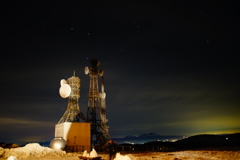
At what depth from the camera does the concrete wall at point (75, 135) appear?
2778 centimetres

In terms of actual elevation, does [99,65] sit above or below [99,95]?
above

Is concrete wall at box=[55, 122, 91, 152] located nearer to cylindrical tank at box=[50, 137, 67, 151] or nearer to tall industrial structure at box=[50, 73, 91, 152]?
tall industrial structure at box=[50, 73, 91, 152]

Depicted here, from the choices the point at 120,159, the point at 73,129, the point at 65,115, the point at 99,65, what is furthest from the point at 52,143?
the point at 99,65

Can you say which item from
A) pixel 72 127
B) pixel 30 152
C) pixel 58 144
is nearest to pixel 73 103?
pixel 72 127

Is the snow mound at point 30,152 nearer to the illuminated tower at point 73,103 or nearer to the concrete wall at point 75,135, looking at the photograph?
the concrete wall at point 75,135

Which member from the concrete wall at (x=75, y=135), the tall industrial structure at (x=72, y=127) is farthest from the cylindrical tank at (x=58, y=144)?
the concrete wall at (x=75, y=135)

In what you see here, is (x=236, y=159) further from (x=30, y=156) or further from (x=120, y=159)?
(x=30, y=156)

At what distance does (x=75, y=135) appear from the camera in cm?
2830

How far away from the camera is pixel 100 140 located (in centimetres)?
4234

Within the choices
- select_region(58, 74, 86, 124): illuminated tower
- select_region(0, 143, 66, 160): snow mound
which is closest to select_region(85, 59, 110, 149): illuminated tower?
select_region(58, 74, 86, 124): illuminated tower

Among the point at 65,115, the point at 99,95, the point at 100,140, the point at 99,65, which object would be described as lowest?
the point at 100,140

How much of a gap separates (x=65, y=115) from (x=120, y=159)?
87.9ft

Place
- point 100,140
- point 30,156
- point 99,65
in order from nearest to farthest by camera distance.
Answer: point 30,156
point 100,140
point 99,65

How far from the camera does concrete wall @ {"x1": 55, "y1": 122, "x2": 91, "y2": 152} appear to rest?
91.1 ft
